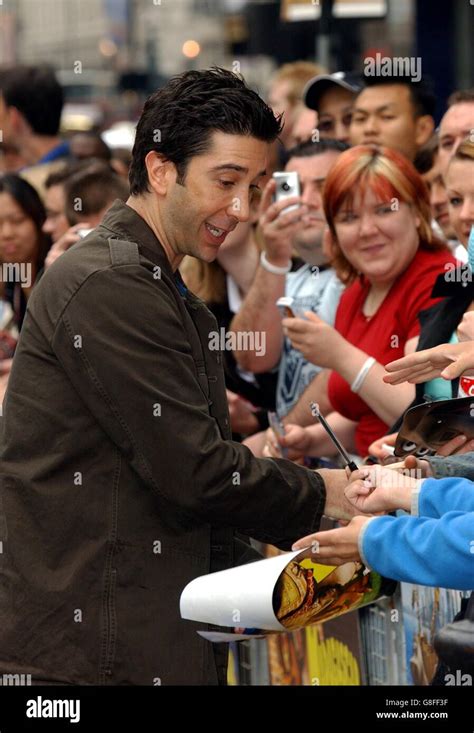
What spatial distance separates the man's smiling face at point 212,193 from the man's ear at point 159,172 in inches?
0.6

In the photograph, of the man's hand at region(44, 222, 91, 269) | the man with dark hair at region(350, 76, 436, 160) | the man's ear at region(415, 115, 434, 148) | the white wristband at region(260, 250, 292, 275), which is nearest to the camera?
the white wristband at region(260, 250, 292, 275)

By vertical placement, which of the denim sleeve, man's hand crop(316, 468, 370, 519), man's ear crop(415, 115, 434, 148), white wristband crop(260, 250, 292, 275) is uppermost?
man's ear crop(415, 115, 434, 148)

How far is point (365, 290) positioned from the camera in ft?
18.3

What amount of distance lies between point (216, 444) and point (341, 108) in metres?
4.34

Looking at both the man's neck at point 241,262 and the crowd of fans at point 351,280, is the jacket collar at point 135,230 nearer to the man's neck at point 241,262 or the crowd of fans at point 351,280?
the crowd of fans at point 351,280

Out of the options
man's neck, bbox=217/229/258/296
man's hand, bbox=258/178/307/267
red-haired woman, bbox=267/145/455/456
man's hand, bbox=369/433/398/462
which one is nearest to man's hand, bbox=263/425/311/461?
red-haired woman, bbox=267/145/455/456

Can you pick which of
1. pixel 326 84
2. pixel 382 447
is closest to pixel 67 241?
pixel 326 84

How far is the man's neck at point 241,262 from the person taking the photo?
6.68 meters

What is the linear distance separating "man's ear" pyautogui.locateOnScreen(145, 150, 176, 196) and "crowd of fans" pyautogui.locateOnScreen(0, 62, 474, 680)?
31.7 inches

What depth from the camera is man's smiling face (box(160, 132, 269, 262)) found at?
12.1ft

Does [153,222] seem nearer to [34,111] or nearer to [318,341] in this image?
[318,341]

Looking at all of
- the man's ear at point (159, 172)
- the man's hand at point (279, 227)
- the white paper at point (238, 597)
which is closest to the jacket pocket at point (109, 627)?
the white paper at point (238, 597)

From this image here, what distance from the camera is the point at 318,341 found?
16.6 ft

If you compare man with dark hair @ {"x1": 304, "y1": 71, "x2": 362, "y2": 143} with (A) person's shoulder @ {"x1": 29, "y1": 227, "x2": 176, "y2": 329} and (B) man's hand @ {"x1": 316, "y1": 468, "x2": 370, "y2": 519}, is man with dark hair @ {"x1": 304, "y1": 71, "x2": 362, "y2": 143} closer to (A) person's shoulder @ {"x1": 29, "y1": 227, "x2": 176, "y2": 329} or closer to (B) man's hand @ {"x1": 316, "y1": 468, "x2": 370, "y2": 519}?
(B) man's hand @ {"x1": 316, "y1": 468, "x2": 370, "y2": 519}
